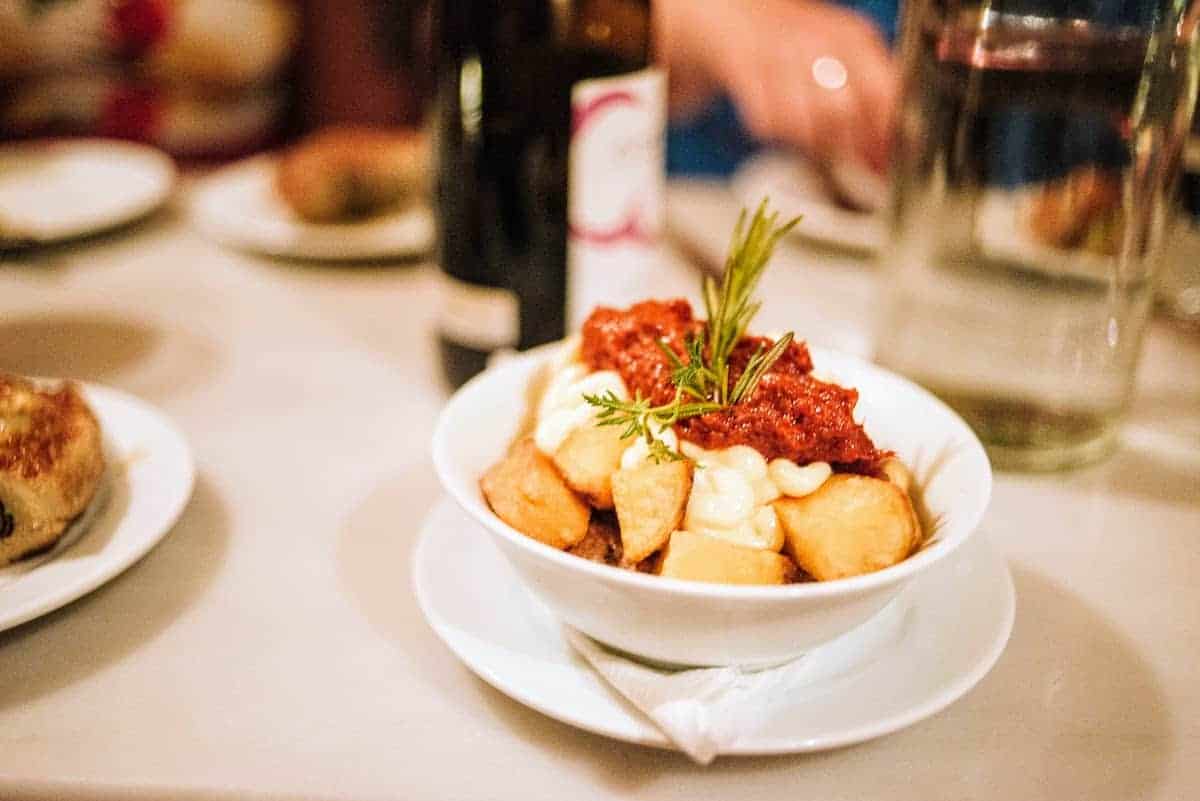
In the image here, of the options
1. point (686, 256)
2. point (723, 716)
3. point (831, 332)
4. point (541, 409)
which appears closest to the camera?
point (723, 716)

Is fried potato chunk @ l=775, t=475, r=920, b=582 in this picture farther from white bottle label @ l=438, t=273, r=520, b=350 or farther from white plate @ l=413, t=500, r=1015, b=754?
white bottle label @ l=438, t=273, r=520, b=350

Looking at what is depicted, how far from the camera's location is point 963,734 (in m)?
0.50

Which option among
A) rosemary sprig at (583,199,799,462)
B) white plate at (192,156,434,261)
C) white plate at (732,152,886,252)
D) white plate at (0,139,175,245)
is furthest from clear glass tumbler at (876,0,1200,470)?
white plate at (0,139,175,245)

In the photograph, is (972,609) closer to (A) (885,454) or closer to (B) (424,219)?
(A) (885,454)

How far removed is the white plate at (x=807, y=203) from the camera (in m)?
1.13

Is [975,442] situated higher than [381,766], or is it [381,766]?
[975,442]

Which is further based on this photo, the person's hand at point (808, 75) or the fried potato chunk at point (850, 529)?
the person's hand at point (808, 75)

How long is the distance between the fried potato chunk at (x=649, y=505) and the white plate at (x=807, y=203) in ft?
2.12

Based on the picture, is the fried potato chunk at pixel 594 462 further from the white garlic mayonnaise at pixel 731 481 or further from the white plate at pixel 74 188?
the white plate at pixel 74 188

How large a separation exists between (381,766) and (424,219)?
83 centimetres

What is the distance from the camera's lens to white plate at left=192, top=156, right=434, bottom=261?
1111mm

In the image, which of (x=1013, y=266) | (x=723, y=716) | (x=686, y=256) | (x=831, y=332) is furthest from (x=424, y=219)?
(x=723, y=716)

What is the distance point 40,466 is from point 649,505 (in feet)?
1.12

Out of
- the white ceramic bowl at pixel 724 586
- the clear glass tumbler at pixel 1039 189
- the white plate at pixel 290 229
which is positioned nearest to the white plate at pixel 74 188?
the white plate at pixel 290 229
